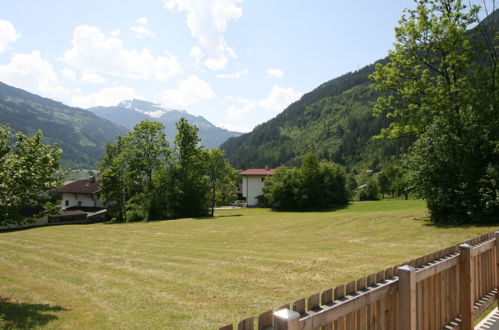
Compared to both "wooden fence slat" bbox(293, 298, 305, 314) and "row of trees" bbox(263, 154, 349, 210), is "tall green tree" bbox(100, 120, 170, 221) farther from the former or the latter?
"wooden fence slat" bbox(293, 298, 305, 314)

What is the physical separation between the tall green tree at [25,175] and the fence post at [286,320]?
386 inches

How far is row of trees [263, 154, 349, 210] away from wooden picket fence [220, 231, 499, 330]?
5829 centimetres

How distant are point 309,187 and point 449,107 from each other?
43139 mm

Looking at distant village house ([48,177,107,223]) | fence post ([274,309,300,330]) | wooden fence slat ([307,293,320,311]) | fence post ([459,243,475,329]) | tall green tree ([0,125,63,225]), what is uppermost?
tall green tree ([0,125,63,225])

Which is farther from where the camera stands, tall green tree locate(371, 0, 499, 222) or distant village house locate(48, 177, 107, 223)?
distant village house locate(48, 177, 107, 223)

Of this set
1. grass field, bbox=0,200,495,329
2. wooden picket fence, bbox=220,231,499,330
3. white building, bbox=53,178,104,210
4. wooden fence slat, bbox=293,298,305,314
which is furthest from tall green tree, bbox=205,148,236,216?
wooden fence slat, bbox=293,298,305,314

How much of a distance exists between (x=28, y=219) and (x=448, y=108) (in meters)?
26.6

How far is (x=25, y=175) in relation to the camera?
10.0 m

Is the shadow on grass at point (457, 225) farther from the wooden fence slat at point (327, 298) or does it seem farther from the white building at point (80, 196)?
the white building at point (80, 196)

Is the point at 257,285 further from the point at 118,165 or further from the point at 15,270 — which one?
the point at 118,165

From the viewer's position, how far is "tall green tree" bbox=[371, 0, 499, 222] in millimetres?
20594

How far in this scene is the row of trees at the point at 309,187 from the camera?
215 feet

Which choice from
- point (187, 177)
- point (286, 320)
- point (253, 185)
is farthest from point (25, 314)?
point (253, 185)

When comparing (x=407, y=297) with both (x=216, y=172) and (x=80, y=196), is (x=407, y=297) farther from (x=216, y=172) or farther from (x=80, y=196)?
(x=80, y=196)
